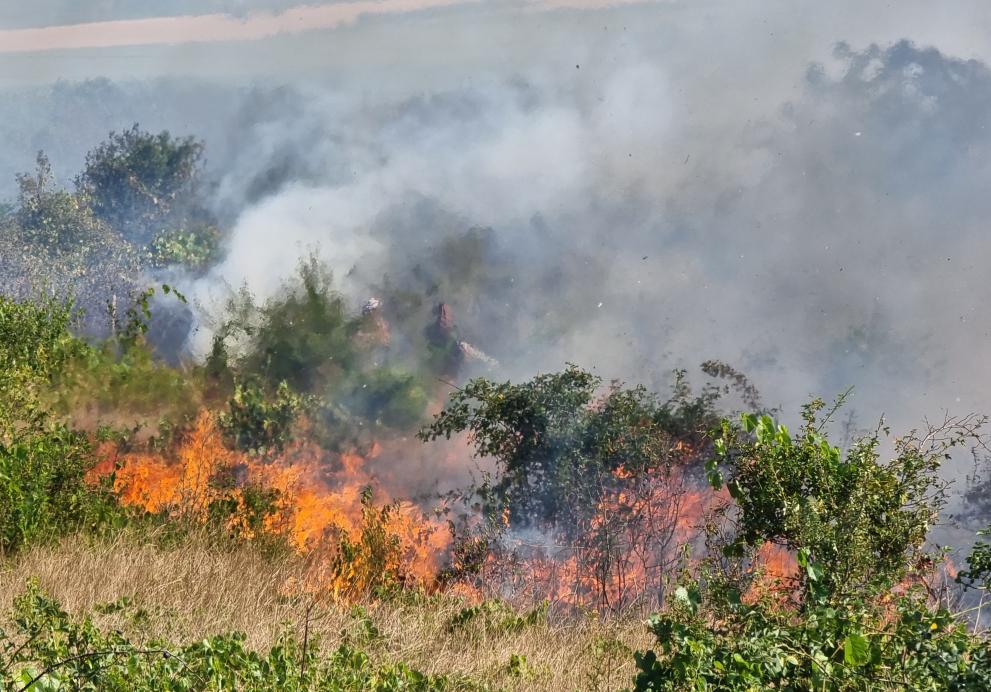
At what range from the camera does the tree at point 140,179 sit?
709 inches

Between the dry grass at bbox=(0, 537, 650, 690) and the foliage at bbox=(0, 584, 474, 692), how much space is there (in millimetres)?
760

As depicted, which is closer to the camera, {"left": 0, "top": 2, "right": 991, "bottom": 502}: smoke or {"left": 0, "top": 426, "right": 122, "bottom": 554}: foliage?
{"left": 0, "top": 426, "right": 122, "bottom": 554}: foliage

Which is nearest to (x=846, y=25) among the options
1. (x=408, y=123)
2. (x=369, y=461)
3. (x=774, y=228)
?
(x=774, y=228)

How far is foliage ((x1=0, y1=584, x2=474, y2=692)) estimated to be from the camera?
4668 mm

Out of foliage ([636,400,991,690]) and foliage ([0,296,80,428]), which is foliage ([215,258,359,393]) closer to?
foliage ([0,296,80,428])

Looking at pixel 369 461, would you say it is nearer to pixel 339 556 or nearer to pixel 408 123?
pixel 339 556

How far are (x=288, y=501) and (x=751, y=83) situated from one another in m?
8.41

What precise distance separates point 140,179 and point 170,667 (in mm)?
15355

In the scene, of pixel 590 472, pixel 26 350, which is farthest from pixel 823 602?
pixel 26 350

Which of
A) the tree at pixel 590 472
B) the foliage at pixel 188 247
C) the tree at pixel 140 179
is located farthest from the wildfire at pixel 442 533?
the tree at pixel 140 179

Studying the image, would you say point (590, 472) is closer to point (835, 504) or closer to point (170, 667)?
point (835, 504)

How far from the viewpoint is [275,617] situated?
7.53 m

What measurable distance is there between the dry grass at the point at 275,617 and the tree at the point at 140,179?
33.0 ft

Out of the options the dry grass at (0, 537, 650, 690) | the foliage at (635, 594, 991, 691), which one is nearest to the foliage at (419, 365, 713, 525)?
the dry grass at (0, 537, 650, 690)
